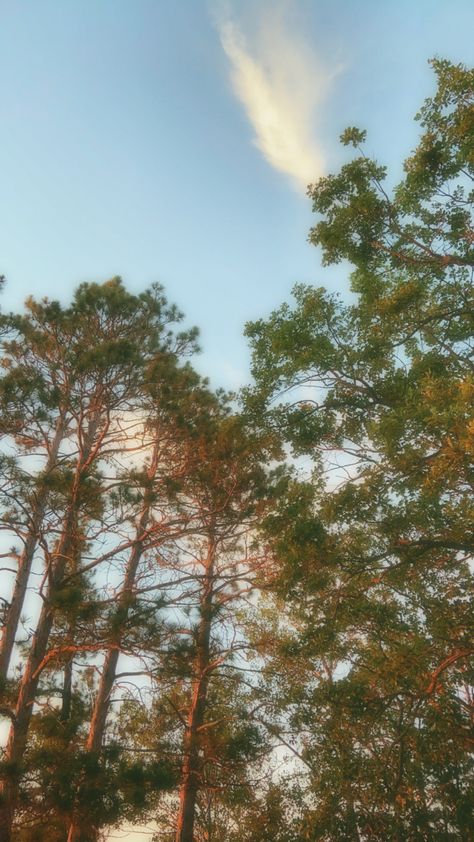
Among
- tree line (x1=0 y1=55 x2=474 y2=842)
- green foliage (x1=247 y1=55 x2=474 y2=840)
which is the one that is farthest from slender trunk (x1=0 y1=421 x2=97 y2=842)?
green foliage (x1=247 y1=55 x2=474 y2=840)

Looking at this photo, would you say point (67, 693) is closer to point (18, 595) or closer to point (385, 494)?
point (18, 595)

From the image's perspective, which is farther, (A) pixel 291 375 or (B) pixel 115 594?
(B) pixel 115 594

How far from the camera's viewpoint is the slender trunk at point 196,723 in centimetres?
938

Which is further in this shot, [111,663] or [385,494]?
[111,663]

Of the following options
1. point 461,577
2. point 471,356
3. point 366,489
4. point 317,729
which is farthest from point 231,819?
point 471,356

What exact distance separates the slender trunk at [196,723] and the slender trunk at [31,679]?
255 centimetres

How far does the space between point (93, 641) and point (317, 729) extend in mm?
3740

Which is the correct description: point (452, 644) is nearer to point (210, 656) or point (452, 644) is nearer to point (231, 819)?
point (210, 656)

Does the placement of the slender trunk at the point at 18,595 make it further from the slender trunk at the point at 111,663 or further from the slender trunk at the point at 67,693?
the slender trunk at the point at 111,663

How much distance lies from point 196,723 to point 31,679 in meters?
4.92

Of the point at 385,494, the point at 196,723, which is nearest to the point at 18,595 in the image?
the point at 196,723

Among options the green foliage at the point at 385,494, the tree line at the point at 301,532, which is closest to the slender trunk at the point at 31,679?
the tree line at the point at 301,532

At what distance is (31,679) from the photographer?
8422mm

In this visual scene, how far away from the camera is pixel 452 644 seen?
745 cm
